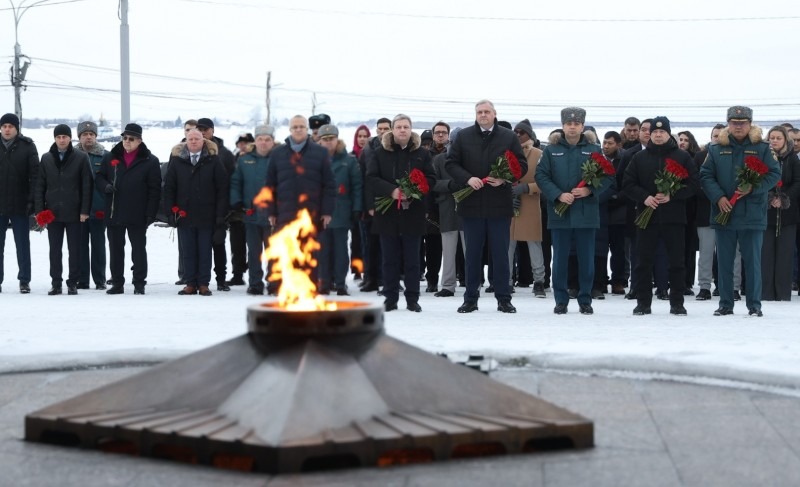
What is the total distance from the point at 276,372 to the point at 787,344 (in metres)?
4.77

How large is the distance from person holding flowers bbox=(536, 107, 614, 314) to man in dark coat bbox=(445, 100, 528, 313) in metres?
0.44

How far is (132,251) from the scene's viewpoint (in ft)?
51.1

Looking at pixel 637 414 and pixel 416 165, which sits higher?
pixel 416 165

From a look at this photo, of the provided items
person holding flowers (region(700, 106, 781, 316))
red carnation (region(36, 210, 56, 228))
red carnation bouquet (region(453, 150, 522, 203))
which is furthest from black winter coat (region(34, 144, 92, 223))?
person holding flowers (region(700, 106, 781, 316))

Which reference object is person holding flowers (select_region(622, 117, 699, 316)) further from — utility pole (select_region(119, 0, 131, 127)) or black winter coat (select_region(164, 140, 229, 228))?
utility pole (select_region(119, 0, 131, 127))

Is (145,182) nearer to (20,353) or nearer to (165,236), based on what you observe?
(20,353)

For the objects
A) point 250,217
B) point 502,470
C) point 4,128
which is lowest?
point 502,470

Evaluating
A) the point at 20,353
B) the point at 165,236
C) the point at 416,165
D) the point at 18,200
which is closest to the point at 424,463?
the point at 20,353

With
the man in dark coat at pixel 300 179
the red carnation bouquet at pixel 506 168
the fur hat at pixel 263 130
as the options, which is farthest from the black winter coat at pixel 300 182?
the red carnation bouquet at pixel 506 168

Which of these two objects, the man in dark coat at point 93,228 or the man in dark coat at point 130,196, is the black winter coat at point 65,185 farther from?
the man in dark coat at point 93,228

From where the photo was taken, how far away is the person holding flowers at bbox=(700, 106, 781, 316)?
1251 centimetres

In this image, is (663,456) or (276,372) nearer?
(663,456)

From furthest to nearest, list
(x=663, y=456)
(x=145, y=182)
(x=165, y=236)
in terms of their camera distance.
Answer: (x=165, y=236)
(x=145, y=182)
(x=663, y=456)

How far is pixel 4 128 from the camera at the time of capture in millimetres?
15727
